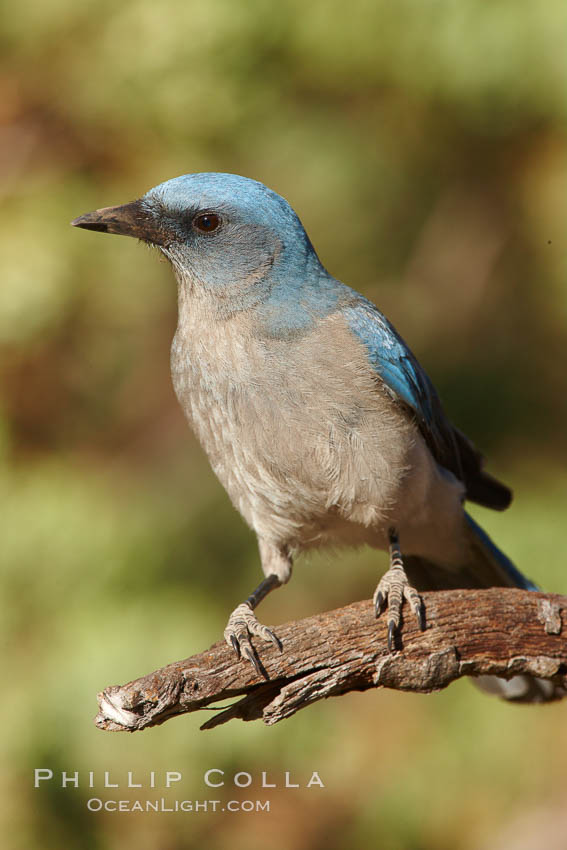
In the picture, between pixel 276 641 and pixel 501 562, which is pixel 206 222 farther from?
pixel 501 562

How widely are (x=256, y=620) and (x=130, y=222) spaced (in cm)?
181

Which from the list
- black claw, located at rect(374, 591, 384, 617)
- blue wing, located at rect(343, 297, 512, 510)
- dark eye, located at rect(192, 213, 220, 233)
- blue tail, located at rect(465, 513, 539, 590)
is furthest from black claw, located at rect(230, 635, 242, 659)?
dark eye, located at rect(192, 213, 220, 233)

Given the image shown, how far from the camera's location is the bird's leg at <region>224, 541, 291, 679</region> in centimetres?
348

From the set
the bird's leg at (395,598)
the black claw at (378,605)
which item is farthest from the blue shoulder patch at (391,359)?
the black claw at (378,605)

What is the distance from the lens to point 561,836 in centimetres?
562

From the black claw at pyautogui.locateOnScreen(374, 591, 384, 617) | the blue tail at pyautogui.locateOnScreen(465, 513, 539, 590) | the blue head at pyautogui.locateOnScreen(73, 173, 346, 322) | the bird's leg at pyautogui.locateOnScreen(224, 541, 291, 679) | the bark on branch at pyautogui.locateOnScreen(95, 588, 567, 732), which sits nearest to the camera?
the bark on branch at pyautogui.locateOnScreen(95, 588, 567, 732)

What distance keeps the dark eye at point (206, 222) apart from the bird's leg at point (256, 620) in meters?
1.53

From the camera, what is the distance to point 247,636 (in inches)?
141

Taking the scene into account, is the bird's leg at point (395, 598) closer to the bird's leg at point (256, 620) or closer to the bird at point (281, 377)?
the bird at point (281, 377)

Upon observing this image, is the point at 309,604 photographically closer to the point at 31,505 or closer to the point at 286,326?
the point at 31,505

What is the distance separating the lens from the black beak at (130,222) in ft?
12.9

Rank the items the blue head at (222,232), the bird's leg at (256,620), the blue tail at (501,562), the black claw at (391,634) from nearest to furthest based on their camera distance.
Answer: the bird's leg at (256,620)
the black claw at (391,634)
the blue head at (222,232)
the blue tail at (501,562)

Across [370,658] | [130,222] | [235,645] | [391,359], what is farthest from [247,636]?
[130,222]

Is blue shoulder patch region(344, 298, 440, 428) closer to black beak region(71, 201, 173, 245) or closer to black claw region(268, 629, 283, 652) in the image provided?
black beak region(71, 201, 173, 245)
